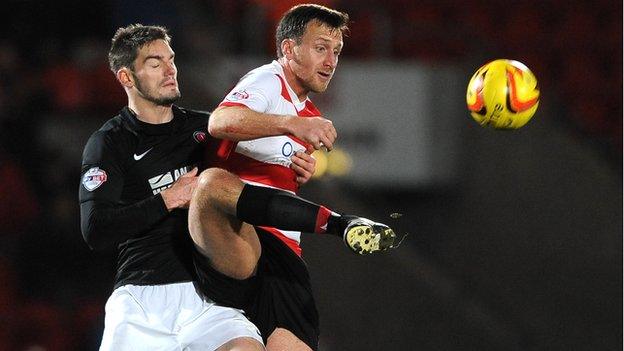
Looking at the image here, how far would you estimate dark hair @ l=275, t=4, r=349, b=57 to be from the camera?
14.7 feet

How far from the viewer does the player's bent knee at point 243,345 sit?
404 cm

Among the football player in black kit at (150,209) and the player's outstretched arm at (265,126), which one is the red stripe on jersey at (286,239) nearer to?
the football player in black kit at (150,209)

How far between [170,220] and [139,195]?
0.57ft

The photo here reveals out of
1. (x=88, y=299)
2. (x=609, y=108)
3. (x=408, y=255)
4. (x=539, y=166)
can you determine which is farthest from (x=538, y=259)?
(x=88, y=299)

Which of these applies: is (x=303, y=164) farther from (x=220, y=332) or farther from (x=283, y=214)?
(x=220, y=332)

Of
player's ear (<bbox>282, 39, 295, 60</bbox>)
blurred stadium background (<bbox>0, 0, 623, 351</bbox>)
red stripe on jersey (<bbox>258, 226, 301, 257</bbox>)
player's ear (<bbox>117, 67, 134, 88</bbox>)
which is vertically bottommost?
blurred stadium background (<bbox>0, 0, 623, 351</bbox>)

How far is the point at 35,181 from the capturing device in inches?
310

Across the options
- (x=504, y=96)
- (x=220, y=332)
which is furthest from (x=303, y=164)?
(x=504, y=96)

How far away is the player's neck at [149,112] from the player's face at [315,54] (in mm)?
589

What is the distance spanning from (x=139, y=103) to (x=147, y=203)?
1.59 ft

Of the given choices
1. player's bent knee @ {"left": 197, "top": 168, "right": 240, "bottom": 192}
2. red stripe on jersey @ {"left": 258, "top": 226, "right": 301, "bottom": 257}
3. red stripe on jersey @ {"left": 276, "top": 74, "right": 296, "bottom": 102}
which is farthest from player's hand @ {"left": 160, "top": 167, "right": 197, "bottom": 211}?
red stripe on jersey @ {"left": 276, "top": 74, "right": 296, "bottom": 102}

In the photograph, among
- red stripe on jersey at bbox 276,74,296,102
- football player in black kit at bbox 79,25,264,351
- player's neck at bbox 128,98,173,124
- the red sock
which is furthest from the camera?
player's neck at bbox 128,98,173,124

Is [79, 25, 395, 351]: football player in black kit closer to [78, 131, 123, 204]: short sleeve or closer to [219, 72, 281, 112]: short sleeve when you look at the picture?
[78, 131, 123, 204]: short sleeve

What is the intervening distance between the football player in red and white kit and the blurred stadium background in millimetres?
3072
